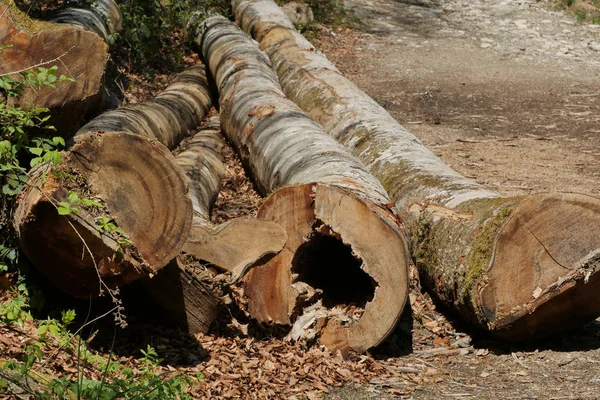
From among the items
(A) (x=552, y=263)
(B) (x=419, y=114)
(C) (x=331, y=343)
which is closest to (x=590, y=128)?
(B) (x=419, y=114)

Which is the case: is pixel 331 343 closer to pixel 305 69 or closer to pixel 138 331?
pixel 138 331

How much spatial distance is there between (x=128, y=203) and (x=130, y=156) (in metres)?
0.23

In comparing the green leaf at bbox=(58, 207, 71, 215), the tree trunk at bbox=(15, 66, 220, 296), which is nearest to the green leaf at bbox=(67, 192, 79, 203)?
the green leaf at bbox=(58, 207, 71, 215)

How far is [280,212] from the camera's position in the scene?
14.7 ft

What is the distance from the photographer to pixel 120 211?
3.75m

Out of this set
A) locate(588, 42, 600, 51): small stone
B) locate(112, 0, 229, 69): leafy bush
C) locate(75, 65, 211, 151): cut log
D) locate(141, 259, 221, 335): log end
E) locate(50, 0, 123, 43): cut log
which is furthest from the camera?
locate(588, 42, 600, 51): small stone

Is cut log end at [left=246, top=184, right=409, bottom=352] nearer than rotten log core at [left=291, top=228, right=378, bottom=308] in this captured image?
Yes

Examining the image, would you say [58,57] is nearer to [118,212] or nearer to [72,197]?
[118,212]

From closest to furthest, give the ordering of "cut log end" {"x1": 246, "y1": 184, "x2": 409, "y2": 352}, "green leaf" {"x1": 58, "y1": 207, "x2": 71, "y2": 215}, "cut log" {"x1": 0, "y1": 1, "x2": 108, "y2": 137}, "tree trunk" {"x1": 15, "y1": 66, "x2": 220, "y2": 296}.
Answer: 1. "green leaf" {"x1": 58, "y1": 207, "x2": 71, "y2": 215}
2. "tree trunk" {"x1": 15, "y1": 66, "x2": 220, "y2": 296}
3. "cut log end" {"x1": 246, "y1": 184, "x2": 409, "y2": 352}
4. "cut log" {"x1": 0, "y1": 1, "x2": 108, "y2": 137}

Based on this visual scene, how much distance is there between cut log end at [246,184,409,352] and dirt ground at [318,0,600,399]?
38cm

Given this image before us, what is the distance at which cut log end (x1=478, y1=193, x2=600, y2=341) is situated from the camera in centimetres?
418

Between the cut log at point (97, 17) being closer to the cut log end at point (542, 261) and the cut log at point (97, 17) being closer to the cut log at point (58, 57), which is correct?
the cut log at point (58, 57)

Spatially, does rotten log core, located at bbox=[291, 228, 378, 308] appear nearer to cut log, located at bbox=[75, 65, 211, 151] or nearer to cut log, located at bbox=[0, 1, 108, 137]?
cut log, located at bbox=[0, 1, 108, 137]

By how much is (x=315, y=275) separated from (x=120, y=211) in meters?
1.50
